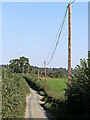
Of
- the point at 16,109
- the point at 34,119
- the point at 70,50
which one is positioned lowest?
the point at 34,119

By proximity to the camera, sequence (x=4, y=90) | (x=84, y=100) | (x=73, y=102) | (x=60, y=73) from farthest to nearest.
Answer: (x=60, y=73), (x=73, y=102), (x=4, y=90), (x=84, y=100)

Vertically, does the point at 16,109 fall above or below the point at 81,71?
below

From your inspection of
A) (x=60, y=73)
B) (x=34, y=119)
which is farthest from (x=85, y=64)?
(x=60, y=73)

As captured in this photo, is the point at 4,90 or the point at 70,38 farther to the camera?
the point at 70,38

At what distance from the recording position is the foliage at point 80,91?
9.96 metres

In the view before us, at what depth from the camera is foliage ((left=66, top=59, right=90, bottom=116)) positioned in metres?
9.96

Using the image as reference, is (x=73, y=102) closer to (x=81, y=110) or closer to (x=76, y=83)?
(x=76, y=83)

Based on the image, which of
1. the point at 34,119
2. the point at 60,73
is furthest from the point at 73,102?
the point at 60,73

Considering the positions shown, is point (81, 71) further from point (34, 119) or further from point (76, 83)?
point (34, 119)

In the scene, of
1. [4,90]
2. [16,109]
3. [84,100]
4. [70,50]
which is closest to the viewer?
[84,100]

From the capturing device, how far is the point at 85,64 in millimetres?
11891

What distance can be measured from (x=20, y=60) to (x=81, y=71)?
117 metres

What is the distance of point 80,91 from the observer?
11.1 m

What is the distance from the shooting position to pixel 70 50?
52.5 feet
